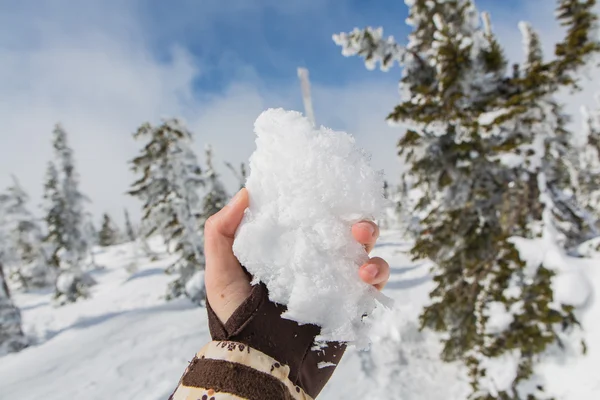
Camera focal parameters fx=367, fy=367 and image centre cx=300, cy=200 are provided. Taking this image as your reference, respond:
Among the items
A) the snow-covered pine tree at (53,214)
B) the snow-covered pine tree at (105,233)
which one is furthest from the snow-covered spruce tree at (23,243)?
the snow-covered pine tree at (105,233)

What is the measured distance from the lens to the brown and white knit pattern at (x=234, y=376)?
149cm

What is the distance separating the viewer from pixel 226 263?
1.89 m

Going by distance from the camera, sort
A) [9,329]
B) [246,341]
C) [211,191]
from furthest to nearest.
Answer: [211,191] → [9,329] → [246,341]

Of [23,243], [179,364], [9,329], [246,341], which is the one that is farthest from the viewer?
[23,243]

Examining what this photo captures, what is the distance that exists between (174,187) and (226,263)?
15088 mm

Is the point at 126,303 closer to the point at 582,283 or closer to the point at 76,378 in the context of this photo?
the point at 76,378

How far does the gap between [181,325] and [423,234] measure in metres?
6.78

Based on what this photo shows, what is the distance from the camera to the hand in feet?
5.98

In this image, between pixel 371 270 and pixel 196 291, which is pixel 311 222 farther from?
pixel 196 291

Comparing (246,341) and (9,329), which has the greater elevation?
(246,341)

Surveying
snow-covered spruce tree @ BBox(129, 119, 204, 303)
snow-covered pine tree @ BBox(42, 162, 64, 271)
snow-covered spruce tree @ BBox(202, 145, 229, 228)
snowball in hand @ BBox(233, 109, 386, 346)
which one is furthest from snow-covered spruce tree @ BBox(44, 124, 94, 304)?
snowball in hand @ BBox(233, 109, 386, 346)

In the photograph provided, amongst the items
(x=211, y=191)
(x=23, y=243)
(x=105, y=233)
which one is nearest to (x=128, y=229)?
(x=105, y=233)

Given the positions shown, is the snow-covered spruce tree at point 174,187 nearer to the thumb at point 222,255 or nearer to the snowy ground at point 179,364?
the snowy ground at point 179,364

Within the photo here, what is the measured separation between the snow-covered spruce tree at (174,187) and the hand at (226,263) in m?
14.4
